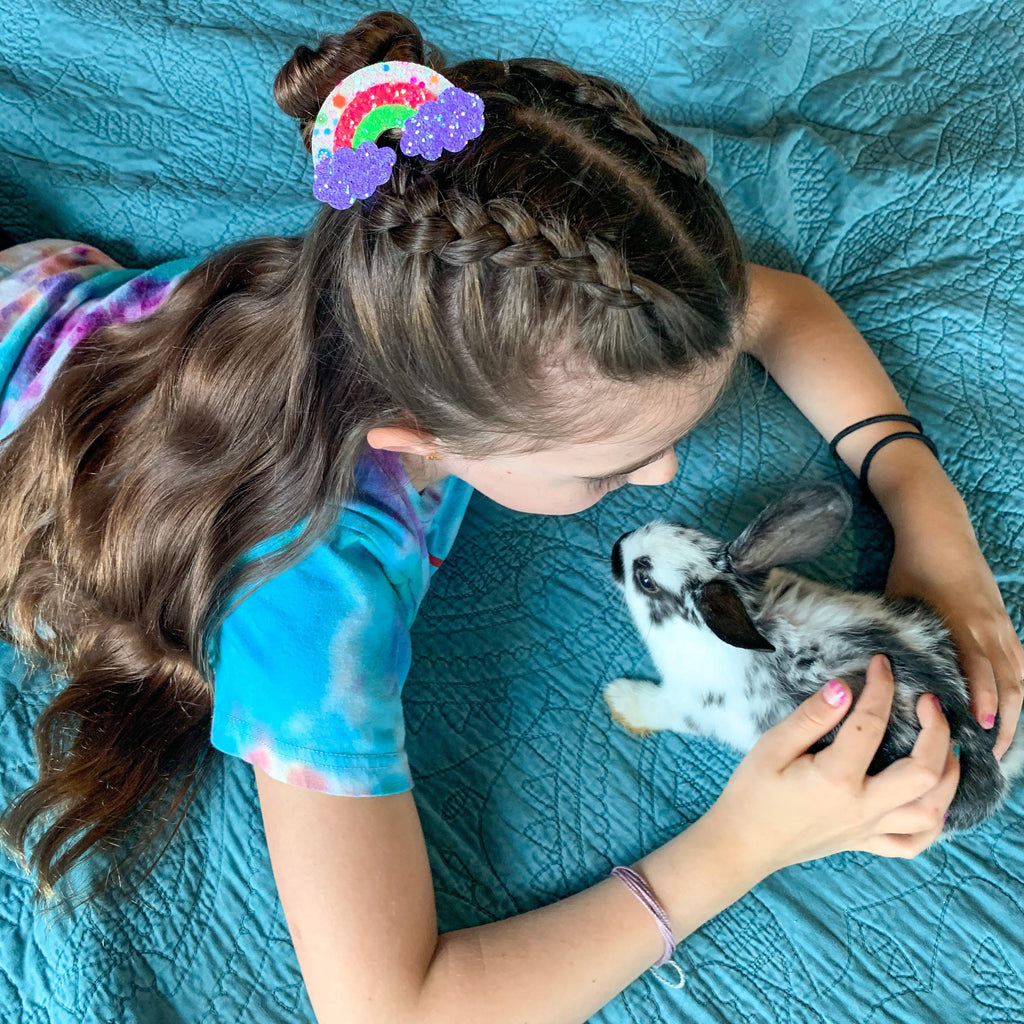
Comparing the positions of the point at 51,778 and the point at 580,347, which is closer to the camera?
the point at 580,347

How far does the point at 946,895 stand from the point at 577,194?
0.79m

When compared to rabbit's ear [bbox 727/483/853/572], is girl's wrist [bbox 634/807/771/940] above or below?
below

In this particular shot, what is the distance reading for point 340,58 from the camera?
2.10ft

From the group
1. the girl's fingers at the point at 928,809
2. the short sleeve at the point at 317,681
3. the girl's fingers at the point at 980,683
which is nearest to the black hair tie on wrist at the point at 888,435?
the girl's fingers at the point at 980,683

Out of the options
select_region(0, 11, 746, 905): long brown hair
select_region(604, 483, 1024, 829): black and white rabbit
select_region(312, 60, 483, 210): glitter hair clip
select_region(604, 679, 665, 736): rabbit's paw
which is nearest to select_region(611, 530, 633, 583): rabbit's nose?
select_region(604, 483, 1024, 829): black and white rabbit

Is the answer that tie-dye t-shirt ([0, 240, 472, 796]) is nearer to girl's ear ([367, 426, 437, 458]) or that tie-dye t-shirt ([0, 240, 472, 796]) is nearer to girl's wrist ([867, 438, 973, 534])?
girl's ear ([367, 426, 437, 458])

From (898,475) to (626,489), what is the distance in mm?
328

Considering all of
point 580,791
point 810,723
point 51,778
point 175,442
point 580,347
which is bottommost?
point 51,778

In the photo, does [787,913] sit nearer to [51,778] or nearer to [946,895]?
[946,895]

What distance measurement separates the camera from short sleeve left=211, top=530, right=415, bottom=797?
737mm

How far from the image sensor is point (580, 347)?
61cm

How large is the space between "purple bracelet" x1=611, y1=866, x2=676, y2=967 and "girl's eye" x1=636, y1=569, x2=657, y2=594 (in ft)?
1.02

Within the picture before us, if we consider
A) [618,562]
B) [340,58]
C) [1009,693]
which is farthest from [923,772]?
[340,58]

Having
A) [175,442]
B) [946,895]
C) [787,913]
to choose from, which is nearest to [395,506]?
[175,442]
